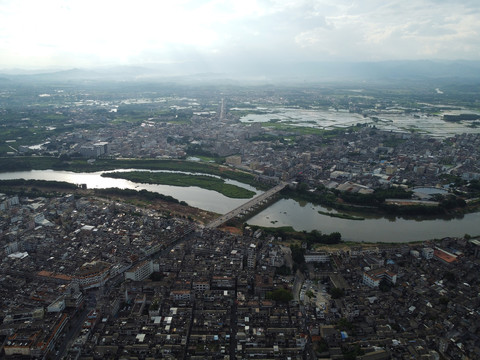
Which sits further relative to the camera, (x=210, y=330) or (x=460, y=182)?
(x=460, y=182)

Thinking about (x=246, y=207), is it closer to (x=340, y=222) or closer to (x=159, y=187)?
(x=340, y=222)

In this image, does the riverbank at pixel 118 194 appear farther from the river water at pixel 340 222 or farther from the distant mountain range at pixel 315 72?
the distant mountain range at pixel 315 72

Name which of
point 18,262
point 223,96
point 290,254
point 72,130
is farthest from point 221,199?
point 223,96

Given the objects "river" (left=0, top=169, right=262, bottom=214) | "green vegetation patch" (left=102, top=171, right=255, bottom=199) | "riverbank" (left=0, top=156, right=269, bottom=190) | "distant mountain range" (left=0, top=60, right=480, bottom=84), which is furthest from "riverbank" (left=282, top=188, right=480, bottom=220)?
"distant mountain range" (left=0, top=60, right=480, bottom=84)

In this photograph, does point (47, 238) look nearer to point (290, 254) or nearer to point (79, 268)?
point (79, 268)

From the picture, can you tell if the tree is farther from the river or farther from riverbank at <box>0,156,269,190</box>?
riverbank at <box>0,156,269,190</box>

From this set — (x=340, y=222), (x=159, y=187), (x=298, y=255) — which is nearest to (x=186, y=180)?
(x=159, y=187)

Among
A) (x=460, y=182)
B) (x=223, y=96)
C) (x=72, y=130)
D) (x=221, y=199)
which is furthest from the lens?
(x=223, y=96)
